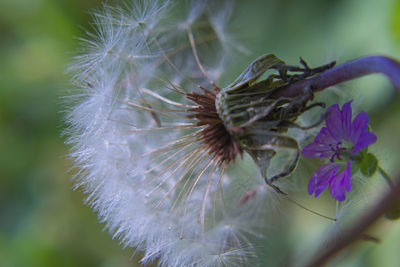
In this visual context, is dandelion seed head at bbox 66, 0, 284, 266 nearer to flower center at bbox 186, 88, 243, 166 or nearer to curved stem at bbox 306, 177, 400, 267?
flower center at bbox 186, 88, 243, 166

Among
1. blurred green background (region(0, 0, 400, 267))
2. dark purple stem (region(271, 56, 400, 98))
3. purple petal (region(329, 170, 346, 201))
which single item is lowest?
purple petal (region(329, 170, 346, 201))

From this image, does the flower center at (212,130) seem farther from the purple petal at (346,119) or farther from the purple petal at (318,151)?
the purple petal at (346,119)

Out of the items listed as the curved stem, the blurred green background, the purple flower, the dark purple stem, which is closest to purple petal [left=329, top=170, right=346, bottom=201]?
the purple flower

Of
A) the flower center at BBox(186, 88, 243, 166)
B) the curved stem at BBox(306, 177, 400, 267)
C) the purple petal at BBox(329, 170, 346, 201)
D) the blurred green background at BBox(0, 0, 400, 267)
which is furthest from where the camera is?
the blurred green background at BBox(0, 0, 400, 267)

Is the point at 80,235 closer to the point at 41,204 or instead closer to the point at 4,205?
the point at 41,204

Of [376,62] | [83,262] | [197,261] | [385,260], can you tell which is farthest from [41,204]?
[376,62]

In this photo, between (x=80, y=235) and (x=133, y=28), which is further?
(x=80, y=235)
